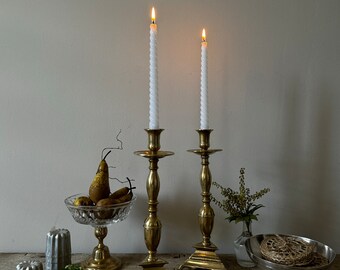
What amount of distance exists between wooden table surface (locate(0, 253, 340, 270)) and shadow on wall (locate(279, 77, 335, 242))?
0.41 ft

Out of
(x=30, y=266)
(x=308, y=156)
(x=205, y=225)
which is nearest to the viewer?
(x=30, y=266)

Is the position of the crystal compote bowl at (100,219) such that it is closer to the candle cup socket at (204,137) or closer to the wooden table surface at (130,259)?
the wooden table surface at (130,259)

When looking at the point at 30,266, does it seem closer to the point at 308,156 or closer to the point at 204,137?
the point at 204,137

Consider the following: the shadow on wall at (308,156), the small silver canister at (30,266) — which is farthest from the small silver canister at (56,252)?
the shadow on wall at (308,156)

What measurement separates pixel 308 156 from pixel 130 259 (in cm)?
52

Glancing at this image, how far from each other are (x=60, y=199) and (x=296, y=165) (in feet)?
2.02

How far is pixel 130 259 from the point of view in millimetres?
742

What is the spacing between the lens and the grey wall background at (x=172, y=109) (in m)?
0.79

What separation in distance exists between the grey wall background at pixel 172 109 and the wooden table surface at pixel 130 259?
3cm

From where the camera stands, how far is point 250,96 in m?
0.79

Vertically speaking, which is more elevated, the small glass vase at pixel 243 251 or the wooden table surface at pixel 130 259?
the small glass vase at pixel 243 251

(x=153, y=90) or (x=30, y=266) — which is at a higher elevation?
(x=153, y=90)

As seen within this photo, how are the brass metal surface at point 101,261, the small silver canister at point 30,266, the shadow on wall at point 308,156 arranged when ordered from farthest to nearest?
1. the shadow on wall at point 308,156
2. the brass metal surface at point 101,261
3. the small silver canister at point 30,266

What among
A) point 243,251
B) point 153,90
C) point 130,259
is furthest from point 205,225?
point 153,90
